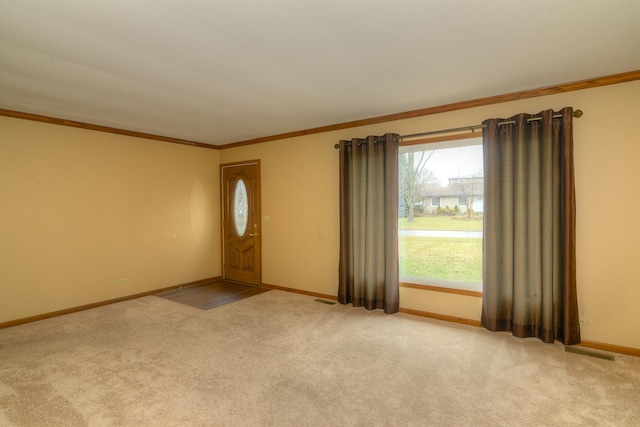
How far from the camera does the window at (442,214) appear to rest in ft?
12.1

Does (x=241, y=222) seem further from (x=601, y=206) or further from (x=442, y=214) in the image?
(x=601, y=206)

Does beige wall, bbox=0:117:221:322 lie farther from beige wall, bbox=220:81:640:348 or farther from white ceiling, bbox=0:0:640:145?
beige wall, bbox=220:81:640:348

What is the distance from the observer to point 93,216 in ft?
14.4

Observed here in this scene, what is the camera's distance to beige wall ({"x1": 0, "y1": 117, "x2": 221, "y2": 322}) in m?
3.74

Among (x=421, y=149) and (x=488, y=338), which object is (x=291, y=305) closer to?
(x=488, y=338)

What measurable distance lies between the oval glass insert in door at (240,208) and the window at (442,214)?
9.61ft

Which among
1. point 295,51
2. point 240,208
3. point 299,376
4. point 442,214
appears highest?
point 295,51

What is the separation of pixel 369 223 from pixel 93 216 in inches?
153

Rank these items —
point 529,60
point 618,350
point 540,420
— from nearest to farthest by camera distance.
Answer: point 540,420 < point 529,60 < point 618,350

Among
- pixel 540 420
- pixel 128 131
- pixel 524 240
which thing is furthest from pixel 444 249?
pixel 128 131

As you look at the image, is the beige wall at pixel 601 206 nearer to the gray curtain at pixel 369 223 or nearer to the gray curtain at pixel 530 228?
the gray curtain at pixel 530 228

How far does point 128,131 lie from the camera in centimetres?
472

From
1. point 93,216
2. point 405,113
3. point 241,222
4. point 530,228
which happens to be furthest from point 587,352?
point 93,216

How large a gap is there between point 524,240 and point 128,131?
546 cm
